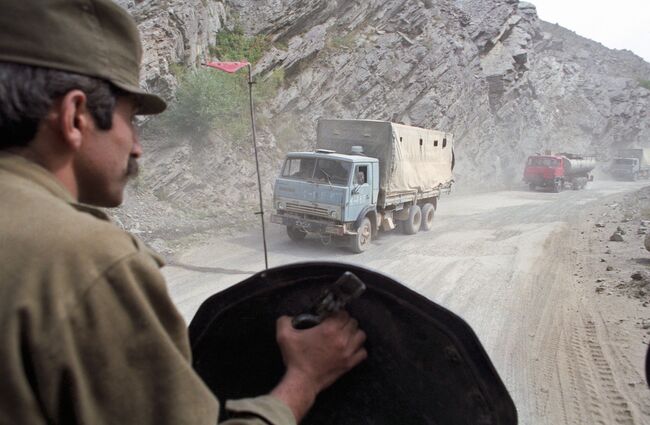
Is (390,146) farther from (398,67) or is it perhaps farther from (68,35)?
(398,67)

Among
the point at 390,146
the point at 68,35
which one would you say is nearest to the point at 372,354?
the point at 68,35

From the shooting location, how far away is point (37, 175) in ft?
3.30

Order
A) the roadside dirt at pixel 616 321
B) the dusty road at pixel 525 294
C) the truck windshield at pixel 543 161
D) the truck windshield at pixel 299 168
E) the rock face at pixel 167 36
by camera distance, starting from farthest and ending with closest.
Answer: the truck windshield at pixel 543 161 < the rock face at pixel 167 36 < the truck windshield at pixel 299 168 < the dusty road at pixel 525 294 < the roadside dirt at pixel 616 321

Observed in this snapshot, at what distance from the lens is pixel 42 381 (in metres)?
0.84

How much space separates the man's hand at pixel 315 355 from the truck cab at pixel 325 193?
29.0 feet

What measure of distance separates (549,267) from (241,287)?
8817 millimetres

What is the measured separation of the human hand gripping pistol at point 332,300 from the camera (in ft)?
4.70

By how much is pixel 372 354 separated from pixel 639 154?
5057 centimetres

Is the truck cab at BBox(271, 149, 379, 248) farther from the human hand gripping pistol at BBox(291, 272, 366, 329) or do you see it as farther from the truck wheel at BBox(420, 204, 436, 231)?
the human hand gripping pistol at BBox(291, 272, 366, 329)

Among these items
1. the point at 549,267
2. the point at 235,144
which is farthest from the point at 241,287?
the point at 235,144

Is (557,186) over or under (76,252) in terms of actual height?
under

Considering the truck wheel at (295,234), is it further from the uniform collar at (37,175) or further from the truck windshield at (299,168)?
the uniform collar at (37,175)

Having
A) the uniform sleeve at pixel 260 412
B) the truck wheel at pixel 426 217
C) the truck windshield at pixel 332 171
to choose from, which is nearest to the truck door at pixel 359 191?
the truck windshield at pixel 332 171

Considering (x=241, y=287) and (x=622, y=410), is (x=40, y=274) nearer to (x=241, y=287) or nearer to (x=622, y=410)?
(x=241, y=287)
